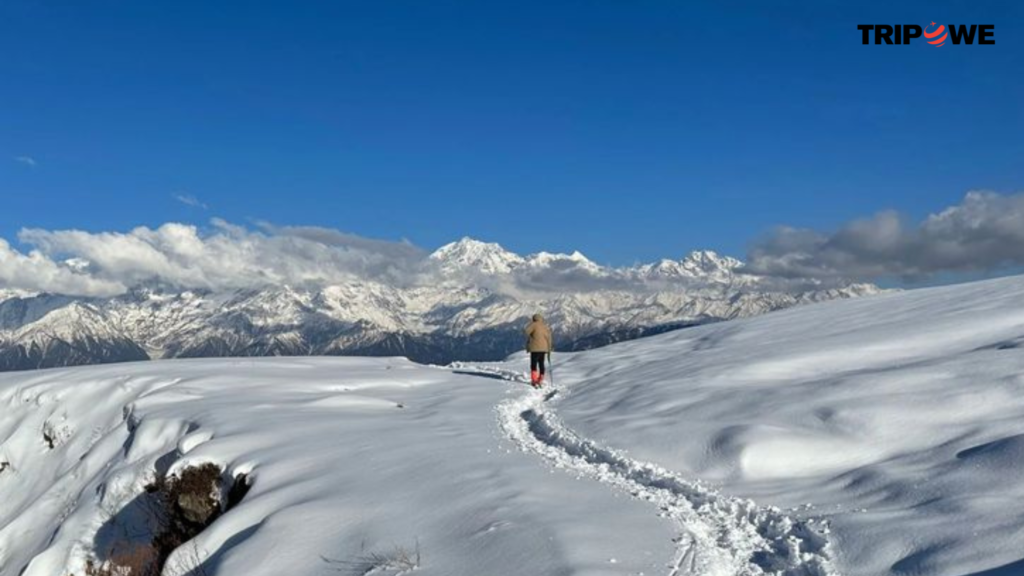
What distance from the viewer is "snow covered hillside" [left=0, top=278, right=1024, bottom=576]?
9.40 metres

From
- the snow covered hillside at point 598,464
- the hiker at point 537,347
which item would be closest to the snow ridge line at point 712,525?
the snow covered hillside at point 598,464

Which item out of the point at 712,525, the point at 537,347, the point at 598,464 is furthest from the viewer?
the point at 537,347

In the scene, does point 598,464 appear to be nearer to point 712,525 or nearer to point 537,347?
point 712,525

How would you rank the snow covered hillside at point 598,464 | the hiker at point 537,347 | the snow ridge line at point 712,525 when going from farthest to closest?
the hiker at point 537,347 → the snow covered hillside at point 598,464 → the snow ridge line at point 712,525

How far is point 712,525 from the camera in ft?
34.2

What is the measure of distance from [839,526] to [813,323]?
2230 centimetres

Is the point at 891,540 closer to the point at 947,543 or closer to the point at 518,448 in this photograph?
the point at 947,543

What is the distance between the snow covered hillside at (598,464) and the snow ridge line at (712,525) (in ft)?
0.13

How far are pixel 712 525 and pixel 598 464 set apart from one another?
390cm

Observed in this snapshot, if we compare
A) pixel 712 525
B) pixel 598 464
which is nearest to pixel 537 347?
pixel 598 464

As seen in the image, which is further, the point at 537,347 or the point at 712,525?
the point at 537,347

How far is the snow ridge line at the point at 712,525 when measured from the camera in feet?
29.5

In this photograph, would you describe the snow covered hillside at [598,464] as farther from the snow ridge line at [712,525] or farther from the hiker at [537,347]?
the hiker at [537,347]

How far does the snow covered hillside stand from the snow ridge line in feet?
0.13
